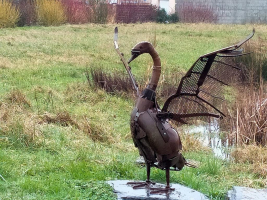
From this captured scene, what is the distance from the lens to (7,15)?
69.5 ft

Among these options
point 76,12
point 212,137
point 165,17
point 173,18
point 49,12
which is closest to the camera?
point 212,137

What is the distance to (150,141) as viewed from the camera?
4.20m

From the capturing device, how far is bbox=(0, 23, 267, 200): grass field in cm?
480

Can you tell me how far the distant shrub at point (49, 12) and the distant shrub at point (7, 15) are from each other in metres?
1.23

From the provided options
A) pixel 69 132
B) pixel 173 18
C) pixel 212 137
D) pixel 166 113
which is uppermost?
pixel 173 18

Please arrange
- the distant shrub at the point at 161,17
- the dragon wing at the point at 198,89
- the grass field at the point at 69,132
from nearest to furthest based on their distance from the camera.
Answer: the dragon wing at the point at 198,89, the grass field at the point at 69,132, the distant shrub at the point at 161,17

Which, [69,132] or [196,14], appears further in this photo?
[196,14]

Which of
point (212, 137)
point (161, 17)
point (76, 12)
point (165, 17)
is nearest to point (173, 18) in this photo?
point (165, 17)

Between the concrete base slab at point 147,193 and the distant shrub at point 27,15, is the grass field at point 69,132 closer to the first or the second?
the concrete base slab at point 147,193

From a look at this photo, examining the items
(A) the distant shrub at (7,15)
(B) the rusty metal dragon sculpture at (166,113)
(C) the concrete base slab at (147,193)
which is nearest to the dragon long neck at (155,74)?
(B) the rusty metal dragon sculpture at (166,113)

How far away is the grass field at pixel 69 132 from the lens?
4.80m

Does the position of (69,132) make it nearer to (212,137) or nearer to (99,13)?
(212,137)

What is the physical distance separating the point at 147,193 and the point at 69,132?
2.96 m

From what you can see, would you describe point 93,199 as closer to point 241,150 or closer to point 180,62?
point 241,150
